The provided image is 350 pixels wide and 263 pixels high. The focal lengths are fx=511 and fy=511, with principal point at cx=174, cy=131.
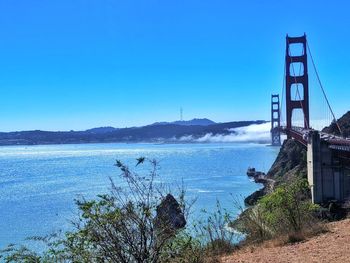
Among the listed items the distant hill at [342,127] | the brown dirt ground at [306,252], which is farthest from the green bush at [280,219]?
the distant hill at [342,127]

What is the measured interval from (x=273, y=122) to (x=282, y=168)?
65.1m

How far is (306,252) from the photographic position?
651 cm

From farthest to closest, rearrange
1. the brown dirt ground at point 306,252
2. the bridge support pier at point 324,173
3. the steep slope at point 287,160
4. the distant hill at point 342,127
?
the steep slope at point 287,160 → the distant hill at point 342,127 → the bridge support pier at point 324,173 → the brown dirt ground at point 306,252

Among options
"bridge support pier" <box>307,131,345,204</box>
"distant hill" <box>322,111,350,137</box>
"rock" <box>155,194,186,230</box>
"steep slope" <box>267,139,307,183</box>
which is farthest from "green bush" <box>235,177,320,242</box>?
"steep slope" <box>267,139,307,183</box>

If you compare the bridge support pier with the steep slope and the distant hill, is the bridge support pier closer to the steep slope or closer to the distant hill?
the distant hill

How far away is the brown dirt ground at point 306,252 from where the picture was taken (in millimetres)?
6121

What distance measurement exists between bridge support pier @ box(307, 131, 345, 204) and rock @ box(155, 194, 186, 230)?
20813mm

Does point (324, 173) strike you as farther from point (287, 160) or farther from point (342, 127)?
point (287, 160)

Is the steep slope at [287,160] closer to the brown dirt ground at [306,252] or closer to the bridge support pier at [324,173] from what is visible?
the bridge support pier at [324,173]

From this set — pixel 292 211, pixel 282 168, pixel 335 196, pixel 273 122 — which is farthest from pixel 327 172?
pixel 273 122

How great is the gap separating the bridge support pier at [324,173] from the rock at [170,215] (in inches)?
819

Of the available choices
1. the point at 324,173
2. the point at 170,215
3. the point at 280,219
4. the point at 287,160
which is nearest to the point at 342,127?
the point at 287,160

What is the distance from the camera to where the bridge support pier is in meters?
26.0

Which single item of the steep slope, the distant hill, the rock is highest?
the distant hill
